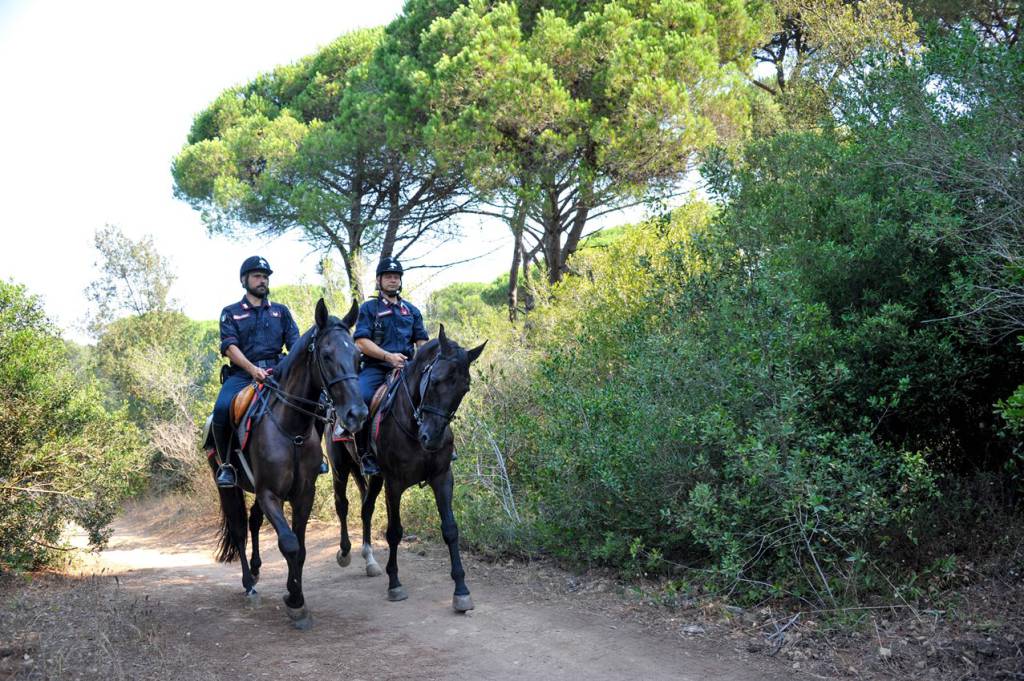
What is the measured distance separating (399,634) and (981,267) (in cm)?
561

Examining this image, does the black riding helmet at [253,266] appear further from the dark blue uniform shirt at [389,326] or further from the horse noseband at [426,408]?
the horse noseband at [426,408]

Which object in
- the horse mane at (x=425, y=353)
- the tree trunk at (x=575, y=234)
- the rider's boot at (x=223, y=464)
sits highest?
the tree trunk at (x=575, y=234)

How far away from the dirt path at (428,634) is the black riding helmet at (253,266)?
10.3ft

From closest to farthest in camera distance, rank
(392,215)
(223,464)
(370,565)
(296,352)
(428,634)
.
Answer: (428,634), (296,352), (223,464), (370,565), (392,215)

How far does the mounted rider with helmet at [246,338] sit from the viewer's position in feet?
24.4

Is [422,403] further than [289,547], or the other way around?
[422,403]

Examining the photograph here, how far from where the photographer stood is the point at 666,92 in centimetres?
1658

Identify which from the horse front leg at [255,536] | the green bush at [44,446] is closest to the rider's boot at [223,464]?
the horse front leg at [255,536]

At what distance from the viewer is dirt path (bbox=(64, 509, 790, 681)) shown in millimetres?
Answer: 5539

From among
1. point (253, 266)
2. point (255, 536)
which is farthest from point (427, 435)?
point (255, 536)

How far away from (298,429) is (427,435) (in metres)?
1.13

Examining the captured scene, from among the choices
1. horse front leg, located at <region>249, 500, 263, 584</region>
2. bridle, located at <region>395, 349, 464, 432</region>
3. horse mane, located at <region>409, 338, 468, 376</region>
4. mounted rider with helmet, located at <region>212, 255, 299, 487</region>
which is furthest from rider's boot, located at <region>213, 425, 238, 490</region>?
horse mane, located at <region>409, 338, 468, 376</region>

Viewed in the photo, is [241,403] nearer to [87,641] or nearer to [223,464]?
[223,464]

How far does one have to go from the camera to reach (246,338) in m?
7.63
